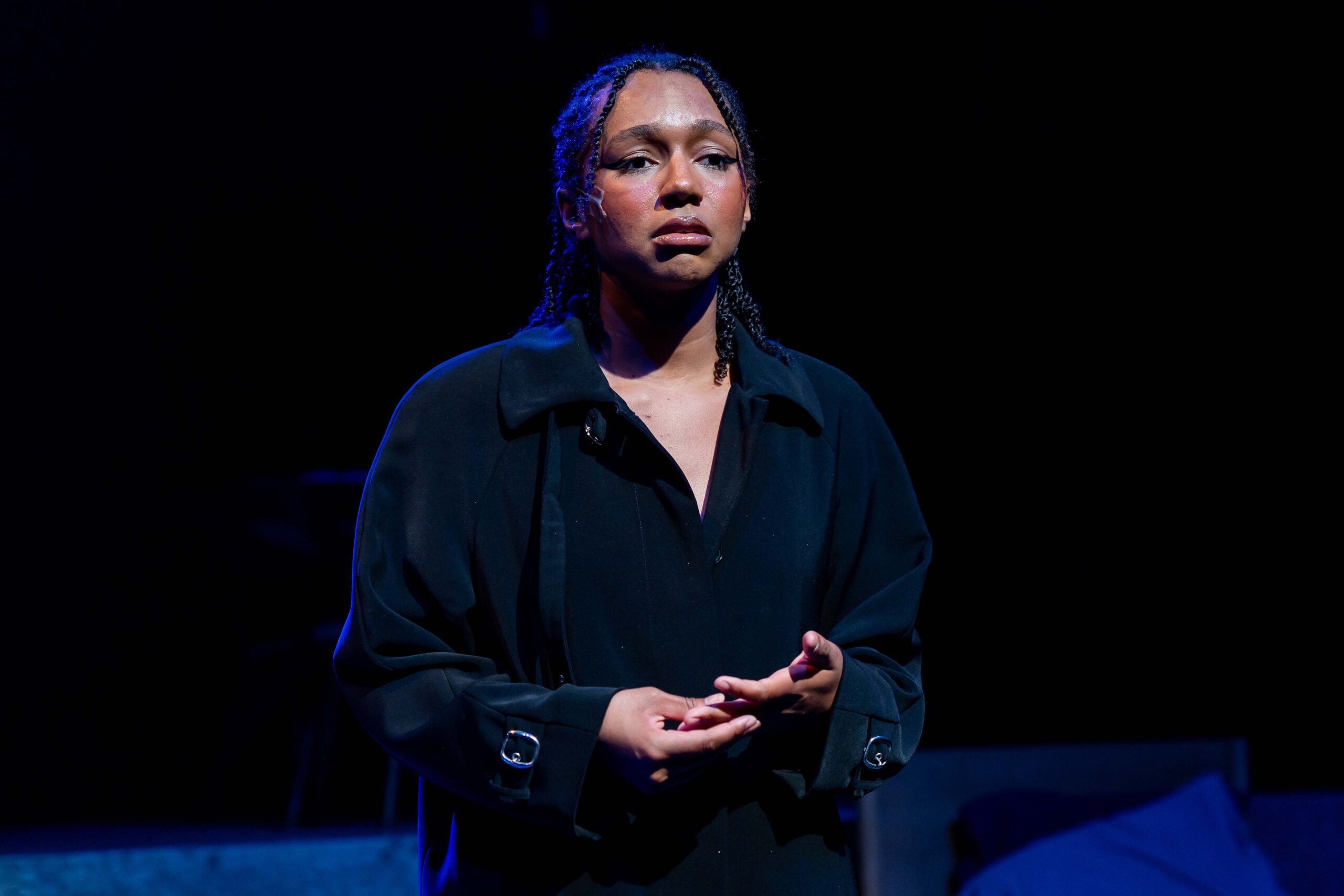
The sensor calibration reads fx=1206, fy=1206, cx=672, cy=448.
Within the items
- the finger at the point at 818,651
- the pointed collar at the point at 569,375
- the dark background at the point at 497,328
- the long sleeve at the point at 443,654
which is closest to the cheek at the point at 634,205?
the pointed collar at the point at 569,375

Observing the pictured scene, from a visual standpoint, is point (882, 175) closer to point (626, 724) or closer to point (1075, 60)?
point (1075, 60)

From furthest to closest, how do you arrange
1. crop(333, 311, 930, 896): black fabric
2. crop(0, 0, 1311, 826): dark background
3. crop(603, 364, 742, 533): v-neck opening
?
crop(0, 0, 1311, 826): dark background, crop(603, 364, 742, 533): v-neck opening, crop(333, 311, 930, 896): black fabric

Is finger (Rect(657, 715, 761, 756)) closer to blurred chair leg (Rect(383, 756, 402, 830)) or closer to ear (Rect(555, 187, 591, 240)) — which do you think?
ear (Rect(555, 187, 591, 240))

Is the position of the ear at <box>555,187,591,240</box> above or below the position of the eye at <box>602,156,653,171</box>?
below

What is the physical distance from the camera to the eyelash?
128 centimetres

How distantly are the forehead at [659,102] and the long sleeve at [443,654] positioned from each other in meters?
0.34

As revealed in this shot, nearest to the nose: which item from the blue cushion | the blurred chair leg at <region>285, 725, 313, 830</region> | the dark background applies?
the blue cushion

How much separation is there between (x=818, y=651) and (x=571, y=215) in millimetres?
594

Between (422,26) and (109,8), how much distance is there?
3.11 feet

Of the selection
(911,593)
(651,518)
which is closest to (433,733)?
(651,518)

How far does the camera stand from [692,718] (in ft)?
3.33

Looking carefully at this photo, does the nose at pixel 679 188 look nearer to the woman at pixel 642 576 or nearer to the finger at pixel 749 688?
the woman at pixel 642 576

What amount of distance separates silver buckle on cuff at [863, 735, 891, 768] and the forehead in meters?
0.67

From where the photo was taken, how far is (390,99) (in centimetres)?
407
